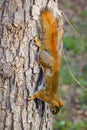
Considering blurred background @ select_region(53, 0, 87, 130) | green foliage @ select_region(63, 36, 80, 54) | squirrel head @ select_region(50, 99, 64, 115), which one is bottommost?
blurred background @ select_region(53, 0, 87, 130)

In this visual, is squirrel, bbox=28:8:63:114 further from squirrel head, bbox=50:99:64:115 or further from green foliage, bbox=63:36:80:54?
green foliage, bbox=63:36:80:54

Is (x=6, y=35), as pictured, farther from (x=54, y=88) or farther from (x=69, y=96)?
(x=69, y=96)

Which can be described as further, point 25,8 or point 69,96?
point 69,96

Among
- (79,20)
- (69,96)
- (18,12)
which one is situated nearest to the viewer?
(18,12)

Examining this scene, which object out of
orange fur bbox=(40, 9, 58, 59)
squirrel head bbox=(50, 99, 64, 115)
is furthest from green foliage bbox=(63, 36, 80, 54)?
orange fur bbox=(40, 9, 58, 59)

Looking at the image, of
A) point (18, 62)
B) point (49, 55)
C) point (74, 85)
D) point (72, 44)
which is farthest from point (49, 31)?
point (72, 44)

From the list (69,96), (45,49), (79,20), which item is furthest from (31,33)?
(79,20)

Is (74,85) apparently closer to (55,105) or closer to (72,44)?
(72,44)

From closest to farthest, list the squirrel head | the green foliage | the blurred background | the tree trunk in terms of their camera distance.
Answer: the tree trunk → the squirrel head → the blurred background → the green foliage
